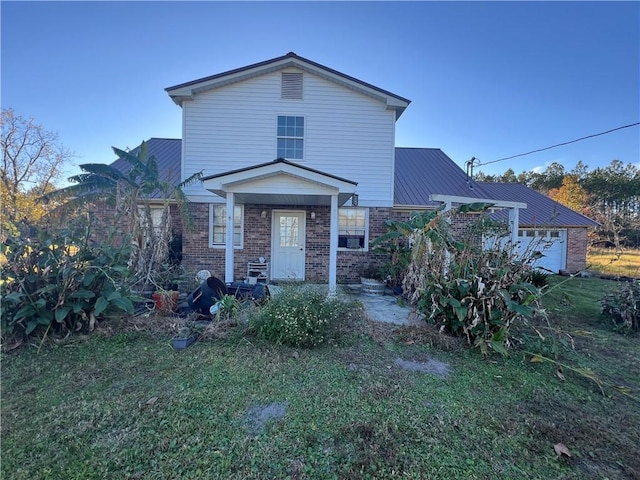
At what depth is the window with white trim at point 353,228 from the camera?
10352mm

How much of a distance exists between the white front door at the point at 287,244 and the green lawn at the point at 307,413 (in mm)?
5531

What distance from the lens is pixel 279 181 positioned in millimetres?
7273

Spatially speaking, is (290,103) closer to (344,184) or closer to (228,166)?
Answer: (228,166)

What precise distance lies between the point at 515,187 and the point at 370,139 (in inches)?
526

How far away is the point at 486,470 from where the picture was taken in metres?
2.29

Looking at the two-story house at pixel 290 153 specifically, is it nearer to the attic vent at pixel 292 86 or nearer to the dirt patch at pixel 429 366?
the attic vent at pixel 292 86

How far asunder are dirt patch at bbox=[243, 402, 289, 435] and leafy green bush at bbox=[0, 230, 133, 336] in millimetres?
2742

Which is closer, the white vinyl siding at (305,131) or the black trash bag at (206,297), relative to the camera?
the black trash bag at (206,297)

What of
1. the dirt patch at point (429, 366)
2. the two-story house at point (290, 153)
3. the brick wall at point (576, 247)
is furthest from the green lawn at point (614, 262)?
the dirt patch at point (429, 366)

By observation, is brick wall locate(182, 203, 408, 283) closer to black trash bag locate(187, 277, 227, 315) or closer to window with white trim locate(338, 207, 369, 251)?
window with white trim locate(338, 207, 369, 251)

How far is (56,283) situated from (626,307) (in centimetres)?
1016

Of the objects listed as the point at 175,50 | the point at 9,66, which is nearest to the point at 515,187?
the point at 175,50

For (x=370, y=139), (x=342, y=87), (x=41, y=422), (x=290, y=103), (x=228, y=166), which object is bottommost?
(x=41, y=422)

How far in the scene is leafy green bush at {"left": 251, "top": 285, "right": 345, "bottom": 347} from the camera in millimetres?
4465
